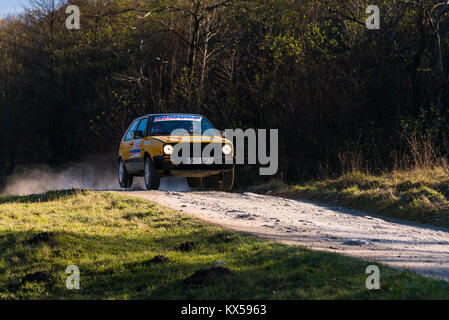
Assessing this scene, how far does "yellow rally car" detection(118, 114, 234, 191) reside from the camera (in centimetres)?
1481

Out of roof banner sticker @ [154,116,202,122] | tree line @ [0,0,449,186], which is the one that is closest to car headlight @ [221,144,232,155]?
roof banner sticker @ [154,116,202,122]

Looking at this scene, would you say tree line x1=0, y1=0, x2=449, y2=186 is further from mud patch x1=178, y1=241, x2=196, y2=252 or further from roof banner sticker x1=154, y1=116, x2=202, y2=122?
mud patch x1=178, y1=241, x2=196, y2=252

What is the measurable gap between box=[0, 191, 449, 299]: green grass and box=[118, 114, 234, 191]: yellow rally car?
5.32 feet

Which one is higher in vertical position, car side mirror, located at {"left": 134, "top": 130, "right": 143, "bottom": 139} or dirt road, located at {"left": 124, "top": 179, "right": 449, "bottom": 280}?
car side mirror, located at {"left": 134, "top": 130, "right": 143, "bottom": 139}

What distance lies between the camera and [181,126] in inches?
619

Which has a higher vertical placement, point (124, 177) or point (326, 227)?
point (124, 177)

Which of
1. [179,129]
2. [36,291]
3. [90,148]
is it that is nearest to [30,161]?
[90,148]

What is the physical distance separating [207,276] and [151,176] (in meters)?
8.39

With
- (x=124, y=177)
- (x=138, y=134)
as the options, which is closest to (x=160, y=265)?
(x=138, y=134)

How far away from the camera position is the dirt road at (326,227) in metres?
8.76

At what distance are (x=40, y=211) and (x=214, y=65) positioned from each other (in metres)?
14.6

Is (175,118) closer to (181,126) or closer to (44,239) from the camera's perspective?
(181,126)

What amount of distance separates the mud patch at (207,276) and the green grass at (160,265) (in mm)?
74

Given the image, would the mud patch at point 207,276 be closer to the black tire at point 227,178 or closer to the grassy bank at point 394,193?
the grassy bank at point 394,193
